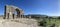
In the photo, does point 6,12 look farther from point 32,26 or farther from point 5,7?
point 32,26

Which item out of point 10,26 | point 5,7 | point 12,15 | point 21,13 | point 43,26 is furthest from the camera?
point 21,13

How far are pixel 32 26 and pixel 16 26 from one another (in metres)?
1.39

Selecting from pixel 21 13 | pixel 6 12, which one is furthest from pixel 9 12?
pixel 21 13

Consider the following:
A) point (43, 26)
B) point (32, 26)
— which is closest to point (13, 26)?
point (32, 26)

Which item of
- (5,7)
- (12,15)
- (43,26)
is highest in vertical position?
(5,7)

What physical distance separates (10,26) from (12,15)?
248 inches

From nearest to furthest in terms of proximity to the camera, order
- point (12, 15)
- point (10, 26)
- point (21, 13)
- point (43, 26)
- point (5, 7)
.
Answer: point (10, 26) → point (43, 26) → point (5, 7) → point (12, 15) → point (21, 13)

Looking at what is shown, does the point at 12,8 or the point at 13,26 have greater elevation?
the point at 12,8

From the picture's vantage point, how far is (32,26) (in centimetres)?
975

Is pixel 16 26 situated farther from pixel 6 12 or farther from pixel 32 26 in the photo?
pixel 6 12

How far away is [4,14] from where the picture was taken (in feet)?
49.6

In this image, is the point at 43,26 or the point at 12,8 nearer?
the point at 43,26

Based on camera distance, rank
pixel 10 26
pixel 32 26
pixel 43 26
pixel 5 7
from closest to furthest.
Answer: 1. pixel 10 26
2. pixel 32 26
3. pixel 43 26
4. pixel 5 7

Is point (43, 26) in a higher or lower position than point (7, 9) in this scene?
lower
